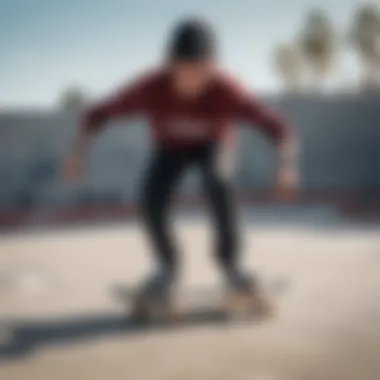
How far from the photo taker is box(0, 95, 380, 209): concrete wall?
486 centimetres

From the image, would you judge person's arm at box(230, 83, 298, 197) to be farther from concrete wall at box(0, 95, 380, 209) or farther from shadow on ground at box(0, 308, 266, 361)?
concrete wall at box(0, 95, 380, 209)

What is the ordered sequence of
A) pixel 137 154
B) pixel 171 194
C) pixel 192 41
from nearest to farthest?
pixel 192 41 → pixel 171 194 → pixel 137 154

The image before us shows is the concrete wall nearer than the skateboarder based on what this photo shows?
No

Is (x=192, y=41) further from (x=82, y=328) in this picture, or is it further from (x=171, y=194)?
(x=82, y=328)

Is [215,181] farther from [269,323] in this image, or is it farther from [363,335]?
[363,335]

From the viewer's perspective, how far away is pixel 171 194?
6.93ft

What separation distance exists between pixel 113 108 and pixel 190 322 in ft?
2.06

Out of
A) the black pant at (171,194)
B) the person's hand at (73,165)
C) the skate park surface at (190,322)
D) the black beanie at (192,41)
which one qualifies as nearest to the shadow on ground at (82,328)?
the skate park surface at (190,322)

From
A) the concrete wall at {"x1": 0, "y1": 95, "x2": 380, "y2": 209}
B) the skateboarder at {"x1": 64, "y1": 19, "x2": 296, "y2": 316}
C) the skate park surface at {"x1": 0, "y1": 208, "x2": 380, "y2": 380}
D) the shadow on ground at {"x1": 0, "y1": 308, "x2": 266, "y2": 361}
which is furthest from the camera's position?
the concrete wall at {"x1": 0, "y1": 95, "x2": 380, "y2": 209}

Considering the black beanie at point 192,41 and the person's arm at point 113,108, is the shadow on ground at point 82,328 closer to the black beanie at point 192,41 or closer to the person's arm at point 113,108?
the person's arm at point 113,108

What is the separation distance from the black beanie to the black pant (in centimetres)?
25

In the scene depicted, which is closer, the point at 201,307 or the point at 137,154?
the point at 201,307

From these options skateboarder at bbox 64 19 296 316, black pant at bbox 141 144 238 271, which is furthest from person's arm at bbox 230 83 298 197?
black pant at bbox 141 144 238 271

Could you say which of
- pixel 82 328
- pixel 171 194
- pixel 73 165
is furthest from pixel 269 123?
pixel 82 328
